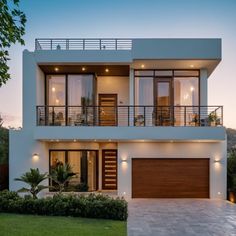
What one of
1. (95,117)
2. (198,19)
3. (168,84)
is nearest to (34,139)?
(95,117)

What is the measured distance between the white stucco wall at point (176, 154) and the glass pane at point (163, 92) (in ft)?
7.76

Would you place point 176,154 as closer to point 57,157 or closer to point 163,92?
point 163,92

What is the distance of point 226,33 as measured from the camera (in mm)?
19750

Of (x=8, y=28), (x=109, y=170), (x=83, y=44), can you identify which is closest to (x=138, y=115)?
(x=109, y=170)

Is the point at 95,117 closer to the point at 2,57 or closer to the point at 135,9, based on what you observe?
the point at 135,9

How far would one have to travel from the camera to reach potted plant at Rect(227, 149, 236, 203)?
48.2 ft

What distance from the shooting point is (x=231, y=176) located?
15398 millimetres

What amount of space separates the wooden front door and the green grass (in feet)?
27.7

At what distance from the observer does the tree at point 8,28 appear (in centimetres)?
523

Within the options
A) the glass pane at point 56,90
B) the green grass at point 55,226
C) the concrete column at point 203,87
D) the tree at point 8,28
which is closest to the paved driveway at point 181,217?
the green grass at point 55,226

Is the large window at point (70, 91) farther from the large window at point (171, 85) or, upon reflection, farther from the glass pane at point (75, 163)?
the large window at point (171, 85)

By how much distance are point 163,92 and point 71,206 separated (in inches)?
333

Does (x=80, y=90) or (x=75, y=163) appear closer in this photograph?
(x=75, y=163)

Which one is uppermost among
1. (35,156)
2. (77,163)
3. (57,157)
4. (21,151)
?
(21,151)
